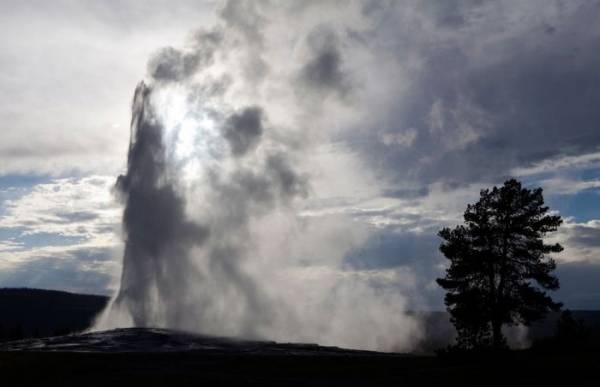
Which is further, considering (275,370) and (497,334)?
(497,334)

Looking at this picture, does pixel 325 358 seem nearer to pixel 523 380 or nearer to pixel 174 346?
pixel 174 346

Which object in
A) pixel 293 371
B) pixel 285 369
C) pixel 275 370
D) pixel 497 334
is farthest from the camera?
pixel 497 334

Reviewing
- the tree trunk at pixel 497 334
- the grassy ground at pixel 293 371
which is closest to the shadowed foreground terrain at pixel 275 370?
the grassy ground at pixel 293 371

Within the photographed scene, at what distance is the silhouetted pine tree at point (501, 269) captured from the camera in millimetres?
42406

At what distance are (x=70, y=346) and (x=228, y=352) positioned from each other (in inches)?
562

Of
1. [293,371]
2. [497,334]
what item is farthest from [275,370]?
[497,334]

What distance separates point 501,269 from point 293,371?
16416mm

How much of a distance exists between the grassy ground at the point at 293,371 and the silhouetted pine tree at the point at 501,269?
5724 mm

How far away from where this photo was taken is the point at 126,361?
40812 millimetres

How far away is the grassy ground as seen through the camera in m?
27.2

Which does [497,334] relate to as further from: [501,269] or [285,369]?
[285,369]

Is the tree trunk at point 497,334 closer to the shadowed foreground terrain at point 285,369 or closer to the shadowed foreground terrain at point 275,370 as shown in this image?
the shadowed foreground terrain at point 285,369

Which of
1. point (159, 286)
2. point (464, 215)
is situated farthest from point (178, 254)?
point (464, 215)

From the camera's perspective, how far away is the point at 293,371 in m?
34.9
